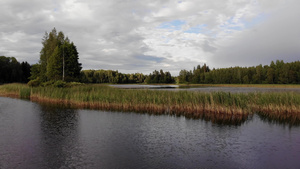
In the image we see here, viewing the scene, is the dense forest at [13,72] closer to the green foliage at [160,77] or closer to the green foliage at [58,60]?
the green foliage at [58,60]

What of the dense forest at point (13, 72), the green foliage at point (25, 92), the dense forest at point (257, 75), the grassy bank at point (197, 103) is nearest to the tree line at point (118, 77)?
the dense forest at point (257, 75)

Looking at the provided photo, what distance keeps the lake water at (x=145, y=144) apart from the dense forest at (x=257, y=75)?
330 ft

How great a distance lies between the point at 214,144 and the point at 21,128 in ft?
45.6

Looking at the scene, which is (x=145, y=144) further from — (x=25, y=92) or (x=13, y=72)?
(x=13, y=72)

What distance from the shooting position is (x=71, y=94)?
30.2 meters

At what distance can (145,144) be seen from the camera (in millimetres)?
11727

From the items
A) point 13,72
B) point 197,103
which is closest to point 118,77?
point 13,72

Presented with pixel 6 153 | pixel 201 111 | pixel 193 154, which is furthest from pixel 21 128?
pixel 201 111

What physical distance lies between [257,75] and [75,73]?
97.3 m

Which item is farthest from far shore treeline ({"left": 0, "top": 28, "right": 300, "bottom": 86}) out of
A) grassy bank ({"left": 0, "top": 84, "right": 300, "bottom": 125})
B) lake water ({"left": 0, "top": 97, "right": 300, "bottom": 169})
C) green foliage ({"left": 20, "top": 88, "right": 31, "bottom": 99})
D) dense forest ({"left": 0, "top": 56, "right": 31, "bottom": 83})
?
lake water ({"left": 0, "top": 97, "right": 300, "bottom": 169})

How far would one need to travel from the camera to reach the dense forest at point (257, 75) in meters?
99.4

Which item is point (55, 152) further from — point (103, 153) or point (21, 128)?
point (21, 128)

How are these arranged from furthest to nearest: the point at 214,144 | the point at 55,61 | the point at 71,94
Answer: the point at 55,61, the point at 71,94, the point at 214,144

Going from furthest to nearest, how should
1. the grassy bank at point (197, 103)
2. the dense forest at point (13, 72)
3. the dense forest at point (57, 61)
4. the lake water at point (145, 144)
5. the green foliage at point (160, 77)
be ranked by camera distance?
the green foliage at point (160, 77)
the dense forest at point (13, 72)
the dense forest at point (57, 61)
the grassy bank at point (197, 103)
the lake water at point (145, 144)
